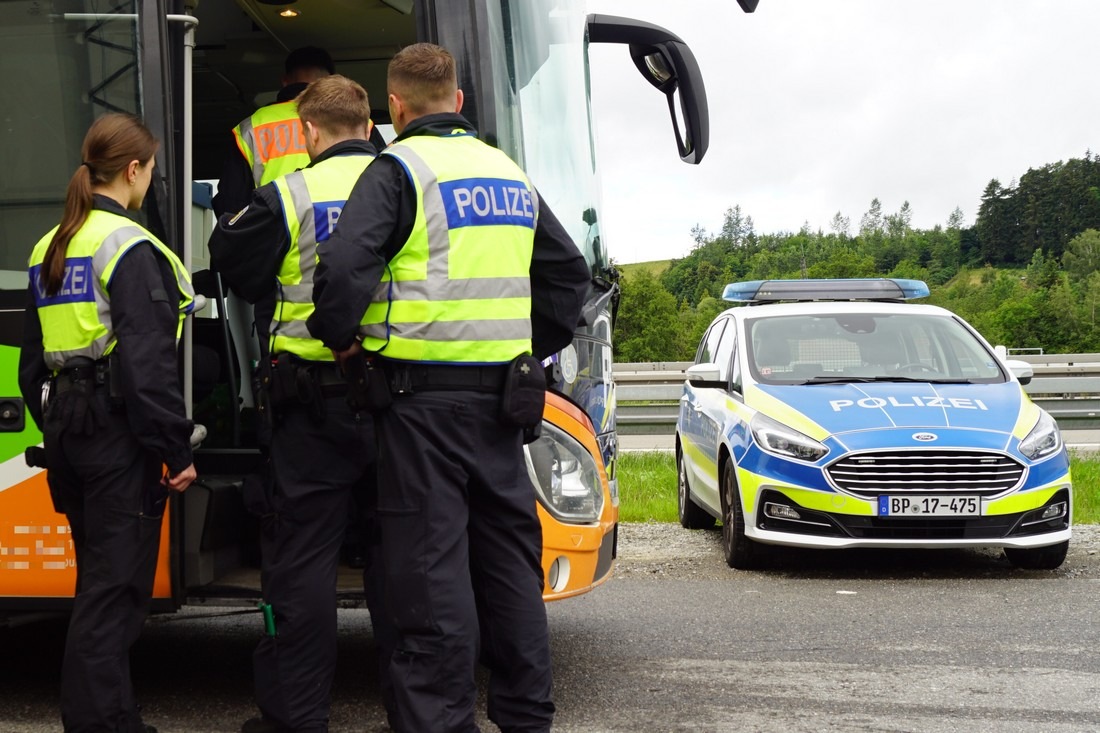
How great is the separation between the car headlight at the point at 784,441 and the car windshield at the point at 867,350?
0.57 meters

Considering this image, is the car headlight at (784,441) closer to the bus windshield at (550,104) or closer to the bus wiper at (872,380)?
the bus wiper at (872,380)

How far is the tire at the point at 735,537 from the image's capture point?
25.4 ft

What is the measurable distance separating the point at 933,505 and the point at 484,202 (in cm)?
434

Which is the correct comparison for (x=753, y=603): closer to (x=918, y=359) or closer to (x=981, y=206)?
(x=918, y=359)

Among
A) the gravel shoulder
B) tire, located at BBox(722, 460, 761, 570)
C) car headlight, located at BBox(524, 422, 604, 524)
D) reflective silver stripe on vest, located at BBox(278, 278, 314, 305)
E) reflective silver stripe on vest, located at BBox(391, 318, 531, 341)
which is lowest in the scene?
the gravel shoulder

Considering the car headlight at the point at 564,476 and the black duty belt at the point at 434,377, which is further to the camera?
the car headlight at the point at 564,476

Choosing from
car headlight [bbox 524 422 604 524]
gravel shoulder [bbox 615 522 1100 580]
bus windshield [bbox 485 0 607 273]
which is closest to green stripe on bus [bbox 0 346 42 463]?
car headlight [bbox 524 422 604 524]

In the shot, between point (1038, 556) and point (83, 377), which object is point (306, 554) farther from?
point (1038, 556)

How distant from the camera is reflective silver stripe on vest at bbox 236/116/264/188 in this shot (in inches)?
192

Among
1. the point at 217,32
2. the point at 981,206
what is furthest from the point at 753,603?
the point at 981,206

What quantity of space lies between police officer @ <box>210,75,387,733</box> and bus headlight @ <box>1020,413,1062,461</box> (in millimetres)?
4553

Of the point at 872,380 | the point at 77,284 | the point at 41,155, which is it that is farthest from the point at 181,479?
the point at 872,380

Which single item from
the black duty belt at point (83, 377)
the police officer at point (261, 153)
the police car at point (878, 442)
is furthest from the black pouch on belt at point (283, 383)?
the police car at point (878, 442)

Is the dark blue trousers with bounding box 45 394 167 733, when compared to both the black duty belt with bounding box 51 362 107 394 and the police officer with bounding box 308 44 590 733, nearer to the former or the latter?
the black duty belt with bounding box 51 362 107 394
